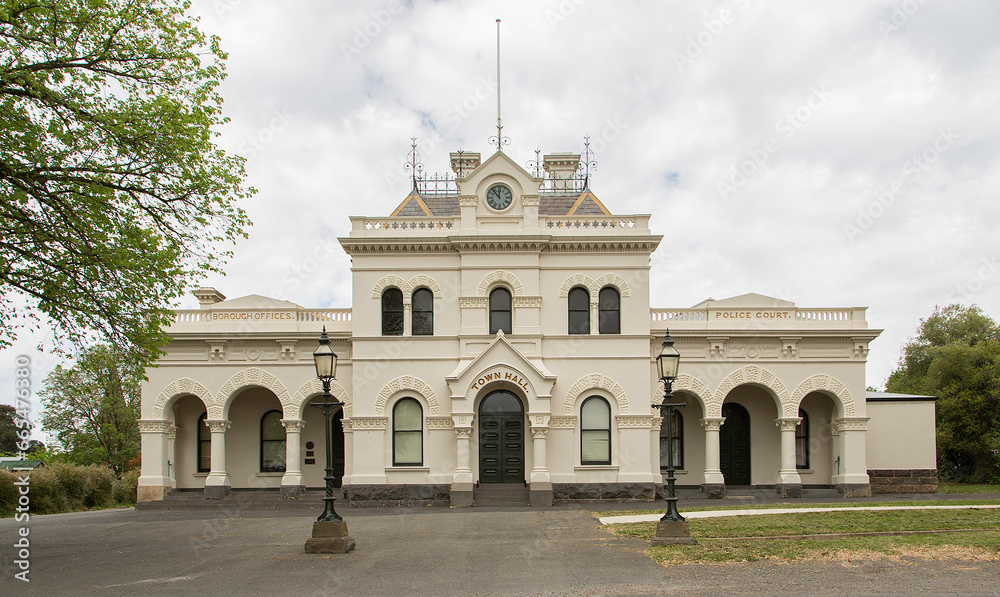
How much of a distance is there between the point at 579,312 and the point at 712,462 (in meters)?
6.76

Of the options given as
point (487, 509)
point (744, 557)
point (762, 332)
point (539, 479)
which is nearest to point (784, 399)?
point (762, 332)

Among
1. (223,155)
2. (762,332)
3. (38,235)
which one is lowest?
(762,332)

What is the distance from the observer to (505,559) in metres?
12.7

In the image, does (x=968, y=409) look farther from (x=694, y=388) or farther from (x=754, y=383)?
(x=694, y=388)

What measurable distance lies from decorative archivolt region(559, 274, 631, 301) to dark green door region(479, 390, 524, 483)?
158 inches

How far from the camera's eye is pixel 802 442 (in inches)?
1069

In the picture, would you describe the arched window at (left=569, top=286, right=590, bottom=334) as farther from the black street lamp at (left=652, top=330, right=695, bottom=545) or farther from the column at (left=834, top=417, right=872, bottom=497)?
the black street lamp at (left=652, top=330, right=695, bottom=545)

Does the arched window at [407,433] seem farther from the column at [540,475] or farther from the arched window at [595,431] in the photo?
the arched window at [595,431]

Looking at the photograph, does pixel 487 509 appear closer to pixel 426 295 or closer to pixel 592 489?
pixel 592 489

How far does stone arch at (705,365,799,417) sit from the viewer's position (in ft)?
84.5

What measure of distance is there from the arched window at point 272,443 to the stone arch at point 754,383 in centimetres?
1513

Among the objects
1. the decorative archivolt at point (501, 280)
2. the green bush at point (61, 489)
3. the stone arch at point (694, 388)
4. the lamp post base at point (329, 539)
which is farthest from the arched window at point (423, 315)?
the green bush at point (61, 489)

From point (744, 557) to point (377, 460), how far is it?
14.8 metres

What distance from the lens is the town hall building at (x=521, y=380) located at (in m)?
24.2
